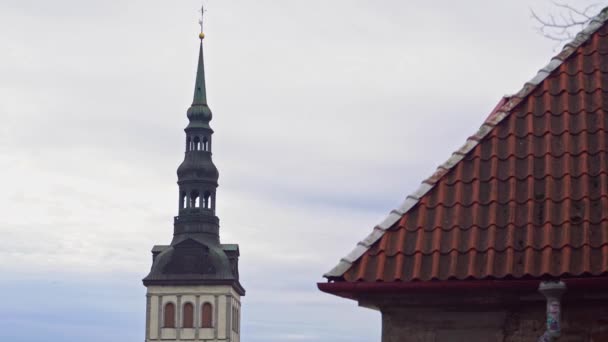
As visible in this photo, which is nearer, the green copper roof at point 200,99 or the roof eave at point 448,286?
the roof eave at point 448,286

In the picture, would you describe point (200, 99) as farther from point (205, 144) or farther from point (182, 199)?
point (182, 199)

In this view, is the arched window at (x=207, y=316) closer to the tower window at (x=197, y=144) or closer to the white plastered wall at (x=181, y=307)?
the white plastered wall at (x=181, y=307)

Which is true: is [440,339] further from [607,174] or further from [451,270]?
[607,174]

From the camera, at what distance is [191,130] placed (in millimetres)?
87812

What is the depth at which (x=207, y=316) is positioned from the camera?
286 ft

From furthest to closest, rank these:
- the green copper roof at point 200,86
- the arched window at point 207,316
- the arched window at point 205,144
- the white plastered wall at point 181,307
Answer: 1. the green copper roof at point 200,86
2. the arched window at point 205,144
3. the arched window at point 207,316
4. the white plastered wall at point 181,307

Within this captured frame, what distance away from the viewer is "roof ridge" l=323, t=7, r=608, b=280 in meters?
9.02

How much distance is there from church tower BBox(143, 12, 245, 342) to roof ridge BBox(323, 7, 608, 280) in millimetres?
75077

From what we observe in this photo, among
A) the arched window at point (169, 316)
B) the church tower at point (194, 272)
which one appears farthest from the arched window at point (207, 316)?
the arched window at point (169, 316)

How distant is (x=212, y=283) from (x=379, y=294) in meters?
77.9

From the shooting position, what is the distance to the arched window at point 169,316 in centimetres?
8656

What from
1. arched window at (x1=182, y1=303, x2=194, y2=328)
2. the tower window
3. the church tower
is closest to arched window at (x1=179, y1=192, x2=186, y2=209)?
the church tower

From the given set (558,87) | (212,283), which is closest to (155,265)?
(212,283)

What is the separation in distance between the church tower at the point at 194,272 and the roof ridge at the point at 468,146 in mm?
75077
